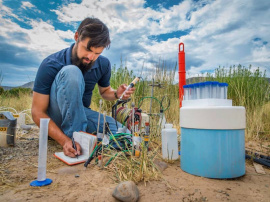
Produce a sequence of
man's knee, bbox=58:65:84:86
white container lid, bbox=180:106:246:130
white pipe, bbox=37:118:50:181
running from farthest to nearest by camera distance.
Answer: man's knee, bbox=58:65:84:86, white container lid, bbox=180:106:246:130, white pipe, bbox=37:118:50:181

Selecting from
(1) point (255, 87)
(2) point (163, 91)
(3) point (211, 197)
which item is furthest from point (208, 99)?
(1) point (255, 87)

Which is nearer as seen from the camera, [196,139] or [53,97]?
[196,139]

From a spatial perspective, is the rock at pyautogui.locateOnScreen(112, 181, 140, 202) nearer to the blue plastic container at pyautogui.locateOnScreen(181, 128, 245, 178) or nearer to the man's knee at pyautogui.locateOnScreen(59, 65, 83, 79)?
the blue plastic container at pyautogui.locateOnScreen(181, 128, 245, 178)

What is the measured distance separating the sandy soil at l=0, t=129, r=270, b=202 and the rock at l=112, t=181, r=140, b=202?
5cm

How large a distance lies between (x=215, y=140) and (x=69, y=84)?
4.53 ft

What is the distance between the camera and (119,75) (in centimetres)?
519

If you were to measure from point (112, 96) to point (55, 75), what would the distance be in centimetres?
91

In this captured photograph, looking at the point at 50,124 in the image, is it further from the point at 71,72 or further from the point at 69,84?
the point at 71,72

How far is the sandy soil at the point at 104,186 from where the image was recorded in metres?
1.14

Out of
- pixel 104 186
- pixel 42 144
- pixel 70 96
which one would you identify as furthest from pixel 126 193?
pixel 70 96

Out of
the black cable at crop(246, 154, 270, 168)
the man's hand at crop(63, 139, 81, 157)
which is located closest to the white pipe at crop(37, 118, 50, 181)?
the man's hand at crop(63, 139, 81, 157)

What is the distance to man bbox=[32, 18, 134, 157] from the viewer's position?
1.96 metres

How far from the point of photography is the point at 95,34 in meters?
2.22

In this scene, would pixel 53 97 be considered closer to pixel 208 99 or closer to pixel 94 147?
pixel 94 147
